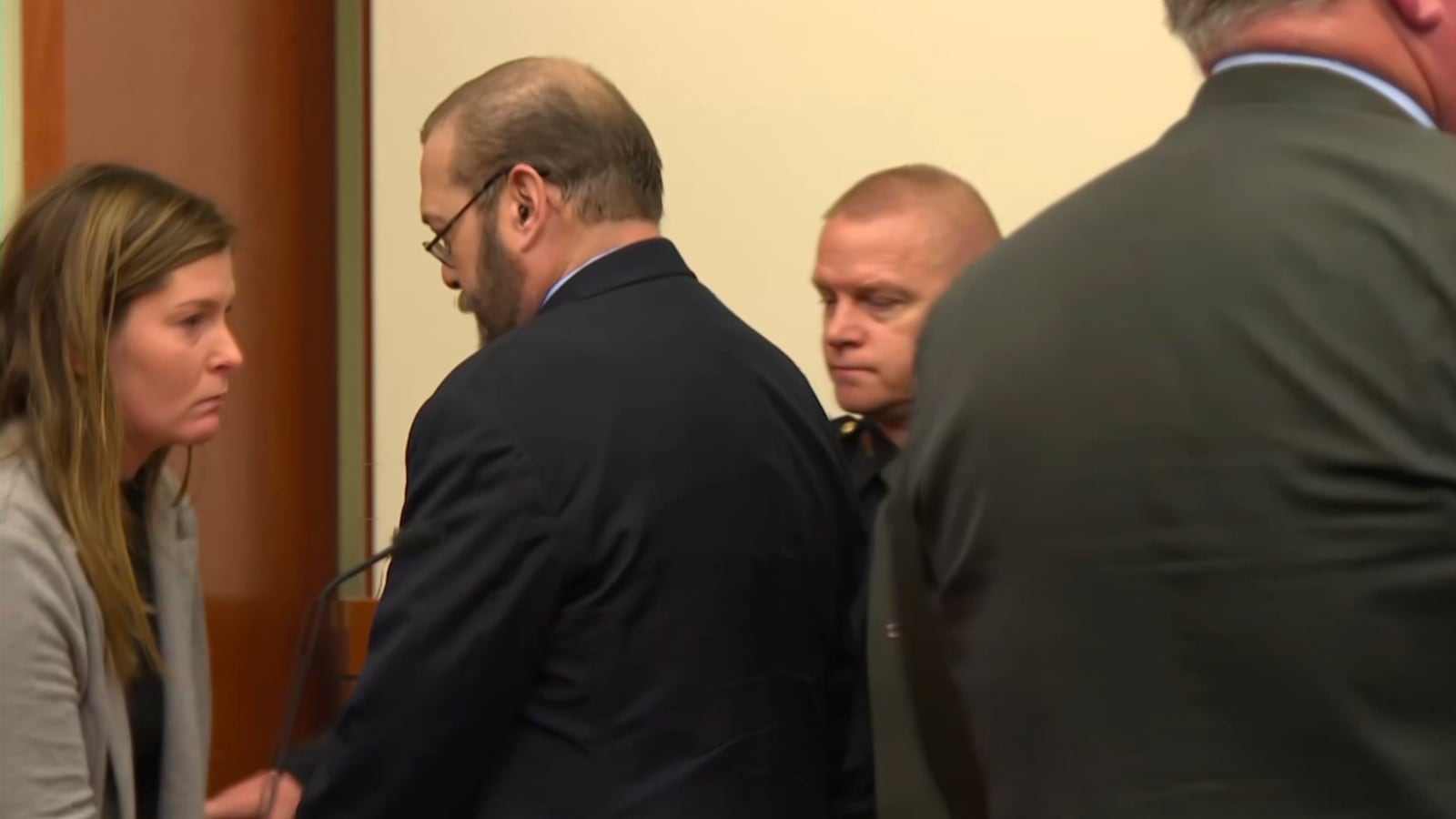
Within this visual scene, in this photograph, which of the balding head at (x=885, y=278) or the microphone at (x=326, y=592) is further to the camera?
the balding head at (x=885, y=278)

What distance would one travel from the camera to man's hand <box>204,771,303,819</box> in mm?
1479

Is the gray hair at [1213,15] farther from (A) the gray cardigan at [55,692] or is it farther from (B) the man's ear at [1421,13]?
(A) the gray cardigan at [55,692]

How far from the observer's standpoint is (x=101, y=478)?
1.40 m

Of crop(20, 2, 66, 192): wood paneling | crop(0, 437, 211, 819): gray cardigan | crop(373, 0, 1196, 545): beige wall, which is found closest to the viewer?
crop(0, 437, 211, 819): gray cardigan

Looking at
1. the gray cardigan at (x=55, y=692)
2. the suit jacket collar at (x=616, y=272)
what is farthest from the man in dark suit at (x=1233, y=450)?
the gray cardigan at (x=55, y=692)

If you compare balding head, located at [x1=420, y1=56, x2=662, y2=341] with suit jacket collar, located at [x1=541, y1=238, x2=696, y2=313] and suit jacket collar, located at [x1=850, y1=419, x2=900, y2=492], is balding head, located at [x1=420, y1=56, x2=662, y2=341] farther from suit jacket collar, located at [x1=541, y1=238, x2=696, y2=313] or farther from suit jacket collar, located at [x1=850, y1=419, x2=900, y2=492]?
suit jacket collar, located at [x1=850, y1=419, x2=900, y2=492]

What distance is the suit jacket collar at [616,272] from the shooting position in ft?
4.38

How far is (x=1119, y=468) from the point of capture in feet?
2.43

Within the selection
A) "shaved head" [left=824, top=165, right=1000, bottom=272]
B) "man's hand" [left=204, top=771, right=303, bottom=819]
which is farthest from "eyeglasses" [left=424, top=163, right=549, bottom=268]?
"man's hand" [left=204, top=771, right=303, bottom=819]

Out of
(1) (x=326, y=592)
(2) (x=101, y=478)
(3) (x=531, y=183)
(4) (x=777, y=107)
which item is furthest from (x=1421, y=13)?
(4) (x=777, y=107)

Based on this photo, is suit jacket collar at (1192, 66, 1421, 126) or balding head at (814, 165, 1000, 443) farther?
balding head at (814, 165, 1000, 443)

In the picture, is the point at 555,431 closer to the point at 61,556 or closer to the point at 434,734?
the point at 434,734

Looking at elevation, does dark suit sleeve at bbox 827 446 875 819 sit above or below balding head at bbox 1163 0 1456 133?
below

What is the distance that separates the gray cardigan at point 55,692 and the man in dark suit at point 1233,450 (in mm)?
865
